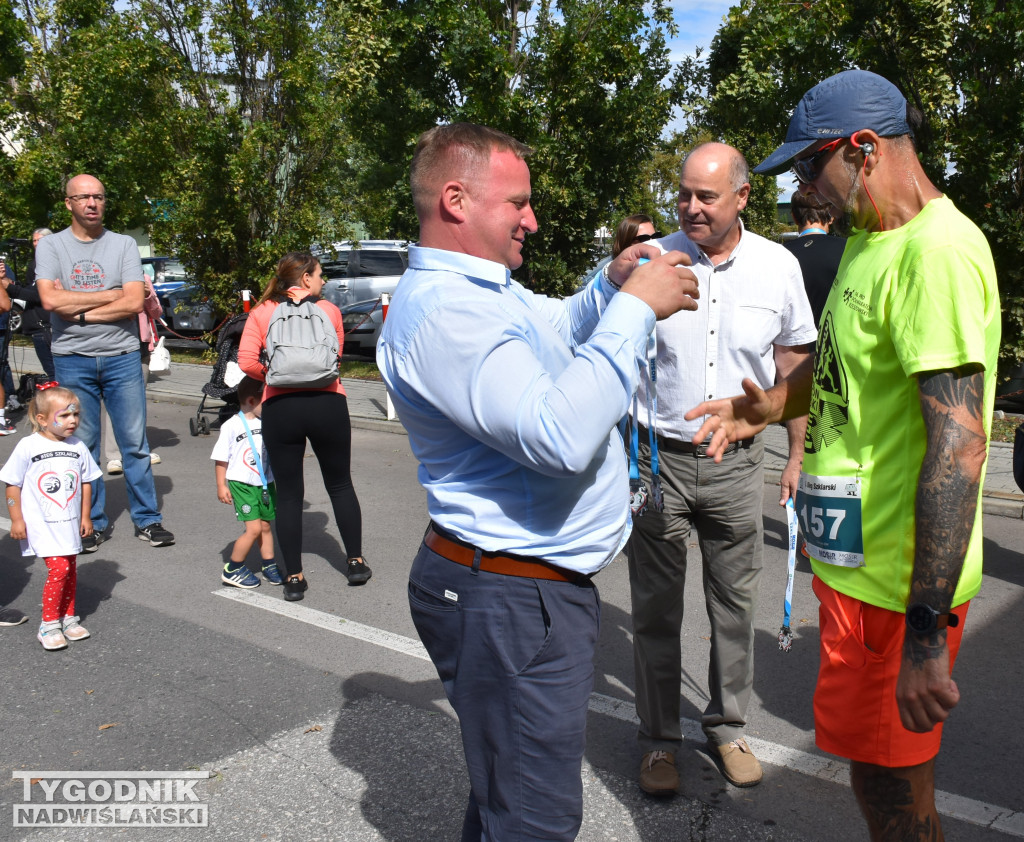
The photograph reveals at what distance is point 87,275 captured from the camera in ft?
20.3

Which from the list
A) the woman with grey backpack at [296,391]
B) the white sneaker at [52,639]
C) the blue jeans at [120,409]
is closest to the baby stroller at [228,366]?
the blue jeans at [120,409]

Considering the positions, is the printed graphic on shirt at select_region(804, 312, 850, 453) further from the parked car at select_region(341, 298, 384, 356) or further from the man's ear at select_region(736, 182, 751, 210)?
the parked car at select_region(341, 298, 384, 356)

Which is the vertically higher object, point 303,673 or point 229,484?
point 229,484

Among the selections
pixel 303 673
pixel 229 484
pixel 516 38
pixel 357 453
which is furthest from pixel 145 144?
pixel 303 673

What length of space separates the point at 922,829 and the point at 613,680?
218 cm

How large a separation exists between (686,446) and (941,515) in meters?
1.39

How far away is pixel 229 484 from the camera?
5.58 meters

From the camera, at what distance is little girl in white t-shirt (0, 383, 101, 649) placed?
15.2 feet

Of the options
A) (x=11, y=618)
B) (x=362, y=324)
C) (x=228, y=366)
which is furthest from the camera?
(x=362, y=324)

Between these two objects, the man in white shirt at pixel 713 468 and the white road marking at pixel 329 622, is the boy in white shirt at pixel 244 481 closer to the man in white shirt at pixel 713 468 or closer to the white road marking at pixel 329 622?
the white road marking at pixel 329 622

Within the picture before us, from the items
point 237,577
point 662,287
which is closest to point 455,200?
point 662,287

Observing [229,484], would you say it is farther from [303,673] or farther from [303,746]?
[303,746]

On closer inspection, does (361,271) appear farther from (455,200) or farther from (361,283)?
(455,200)

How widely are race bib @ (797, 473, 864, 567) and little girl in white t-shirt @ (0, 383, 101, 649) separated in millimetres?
3779
